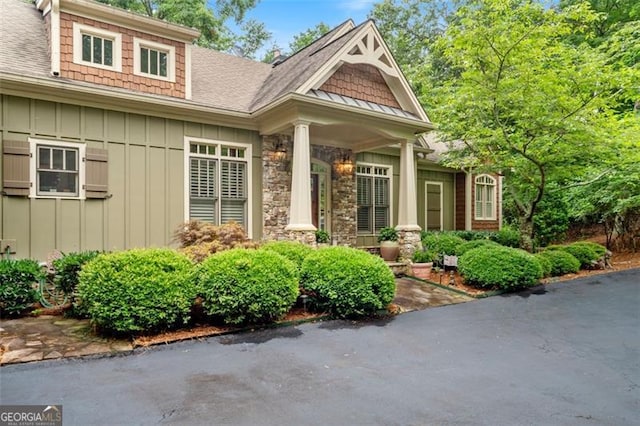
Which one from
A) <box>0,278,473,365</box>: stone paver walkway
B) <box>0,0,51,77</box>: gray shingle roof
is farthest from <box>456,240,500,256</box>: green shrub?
<box>0,0,51,77</box>: gray shingle roof

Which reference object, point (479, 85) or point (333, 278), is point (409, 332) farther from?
point (479, 85)

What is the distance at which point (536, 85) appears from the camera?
8.84m

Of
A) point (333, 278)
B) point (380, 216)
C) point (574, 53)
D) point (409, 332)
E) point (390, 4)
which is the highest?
point (390, 4)

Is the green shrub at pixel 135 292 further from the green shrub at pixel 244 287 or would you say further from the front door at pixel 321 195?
the front door at pixel 321 195

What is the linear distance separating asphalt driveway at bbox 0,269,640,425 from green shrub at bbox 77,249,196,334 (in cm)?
45

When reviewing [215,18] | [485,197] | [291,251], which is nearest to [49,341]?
[291,251]

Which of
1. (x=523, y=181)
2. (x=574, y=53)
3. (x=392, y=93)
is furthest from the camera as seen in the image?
(x=523, y=181)

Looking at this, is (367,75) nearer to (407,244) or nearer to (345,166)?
(345,166)

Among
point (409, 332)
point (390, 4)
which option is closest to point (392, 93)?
point (409, 332)

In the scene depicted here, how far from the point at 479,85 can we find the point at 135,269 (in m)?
8.72

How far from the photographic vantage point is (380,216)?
38.4ft

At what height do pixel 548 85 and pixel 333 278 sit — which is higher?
pixel 548 85

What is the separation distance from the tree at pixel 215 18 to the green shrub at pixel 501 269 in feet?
46.7

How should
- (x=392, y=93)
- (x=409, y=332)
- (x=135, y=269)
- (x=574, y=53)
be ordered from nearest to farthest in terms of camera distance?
1. (x=135, y=269)
2. (x=409, y=332)
3. (x=574, y=53)
4. (x=392, y=93)
